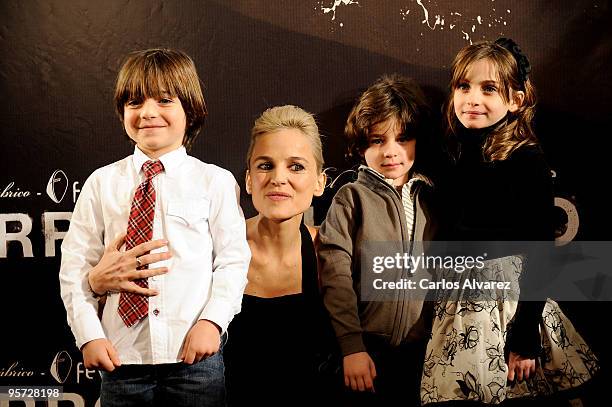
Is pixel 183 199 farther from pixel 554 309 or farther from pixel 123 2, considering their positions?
pixel 554 309

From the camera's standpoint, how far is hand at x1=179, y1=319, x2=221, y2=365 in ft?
6.97

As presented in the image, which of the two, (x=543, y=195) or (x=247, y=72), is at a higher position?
(x=247, y=72)

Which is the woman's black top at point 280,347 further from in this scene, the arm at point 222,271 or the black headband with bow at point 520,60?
the black headband with bow at point 520,60

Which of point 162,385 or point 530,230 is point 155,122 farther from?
point 530,230

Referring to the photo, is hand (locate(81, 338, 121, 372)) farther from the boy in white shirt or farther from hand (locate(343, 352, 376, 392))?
hand (locate(343, 352, 376, 392))

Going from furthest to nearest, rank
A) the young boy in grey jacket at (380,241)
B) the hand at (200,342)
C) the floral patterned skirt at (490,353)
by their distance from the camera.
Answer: the young boy in grey jacket at (380,241) < the floral patterned skirt at (490,353) < the hand at (200,342)

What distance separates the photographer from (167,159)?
2.25m

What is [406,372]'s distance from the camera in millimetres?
2379

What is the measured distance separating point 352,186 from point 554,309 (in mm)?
873

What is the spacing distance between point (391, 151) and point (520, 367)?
0.90 m

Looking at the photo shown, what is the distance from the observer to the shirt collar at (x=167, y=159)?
2248mm

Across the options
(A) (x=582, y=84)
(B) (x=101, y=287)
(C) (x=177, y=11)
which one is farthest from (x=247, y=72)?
(A) (x=582, y=84)

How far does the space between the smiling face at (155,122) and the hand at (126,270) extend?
0.34 metres

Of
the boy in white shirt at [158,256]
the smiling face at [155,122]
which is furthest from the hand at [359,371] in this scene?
the smiling face at [155,122]
